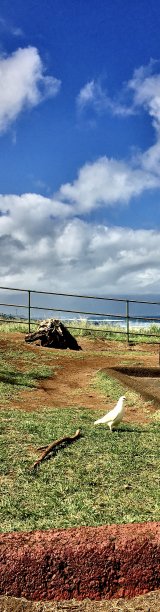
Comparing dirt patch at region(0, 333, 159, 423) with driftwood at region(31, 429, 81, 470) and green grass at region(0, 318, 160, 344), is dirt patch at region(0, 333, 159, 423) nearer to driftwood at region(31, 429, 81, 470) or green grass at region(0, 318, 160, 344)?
green grass at region(0, 318, 160, 344)

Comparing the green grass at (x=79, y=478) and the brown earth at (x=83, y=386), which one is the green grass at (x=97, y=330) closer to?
the brown earth at (x=83, y=386)

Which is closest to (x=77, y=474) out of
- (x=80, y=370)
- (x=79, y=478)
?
(x=79, y=478)

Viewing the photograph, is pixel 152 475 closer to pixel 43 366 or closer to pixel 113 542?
pixel 113 542

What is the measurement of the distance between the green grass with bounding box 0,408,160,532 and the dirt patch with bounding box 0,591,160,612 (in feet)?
1.43

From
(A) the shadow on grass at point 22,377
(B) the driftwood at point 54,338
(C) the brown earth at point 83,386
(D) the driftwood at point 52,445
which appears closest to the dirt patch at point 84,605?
(C) the brown earth at point 83,386

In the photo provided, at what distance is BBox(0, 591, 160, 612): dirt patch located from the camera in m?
3.16

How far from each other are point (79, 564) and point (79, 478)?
1.08 meters

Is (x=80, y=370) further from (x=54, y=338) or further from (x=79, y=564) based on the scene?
(x=79, y=564)

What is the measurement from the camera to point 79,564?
336 centimetres

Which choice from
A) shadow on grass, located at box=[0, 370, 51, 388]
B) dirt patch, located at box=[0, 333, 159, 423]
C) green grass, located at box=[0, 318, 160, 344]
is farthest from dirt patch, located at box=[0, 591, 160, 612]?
green grass, located at box=[0, 318, 160, 344]

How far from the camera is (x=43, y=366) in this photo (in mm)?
12523

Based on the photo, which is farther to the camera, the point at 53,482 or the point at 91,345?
the point at 91,345

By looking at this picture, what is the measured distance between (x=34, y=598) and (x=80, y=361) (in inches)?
418

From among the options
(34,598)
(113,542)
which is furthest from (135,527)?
(34,598)
